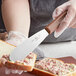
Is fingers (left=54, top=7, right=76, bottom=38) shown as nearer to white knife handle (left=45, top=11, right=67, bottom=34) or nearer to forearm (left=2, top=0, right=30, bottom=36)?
white knife handle (left=45, top=11, right=67, bottom=34)

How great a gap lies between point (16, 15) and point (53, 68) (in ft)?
1.51

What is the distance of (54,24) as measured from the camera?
1116 millimetres

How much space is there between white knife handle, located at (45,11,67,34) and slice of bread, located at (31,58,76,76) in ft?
0.90

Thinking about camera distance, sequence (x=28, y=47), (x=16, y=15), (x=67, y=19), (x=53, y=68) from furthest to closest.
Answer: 1. (x=16, y=15)
2. (x=53, y=68)
3. (x=67, y=19)
4. (x=28, y=47)

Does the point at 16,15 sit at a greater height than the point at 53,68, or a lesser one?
greater

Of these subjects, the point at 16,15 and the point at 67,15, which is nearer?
the point at 67,15

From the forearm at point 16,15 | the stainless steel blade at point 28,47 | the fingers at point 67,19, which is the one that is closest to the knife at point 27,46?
the stainless steel blade at point 28,47

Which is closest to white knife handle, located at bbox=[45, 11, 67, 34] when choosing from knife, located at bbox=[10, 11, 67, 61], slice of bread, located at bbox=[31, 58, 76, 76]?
knife, located at bbox=[10, 11, 67, 61]

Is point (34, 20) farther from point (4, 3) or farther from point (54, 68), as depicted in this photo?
point (54, 68)

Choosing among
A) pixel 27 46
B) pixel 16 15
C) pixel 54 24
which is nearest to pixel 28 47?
pixel 27 46

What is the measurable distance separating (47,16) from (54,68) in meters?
0.56

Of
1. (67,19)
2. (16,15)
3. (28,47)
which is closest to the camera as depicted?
(28,47)

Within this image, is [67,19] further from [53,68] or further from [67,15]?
[53,68]

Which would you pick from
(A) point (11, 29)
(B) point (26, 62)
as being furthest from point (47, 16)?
(B) point (26, 62)
